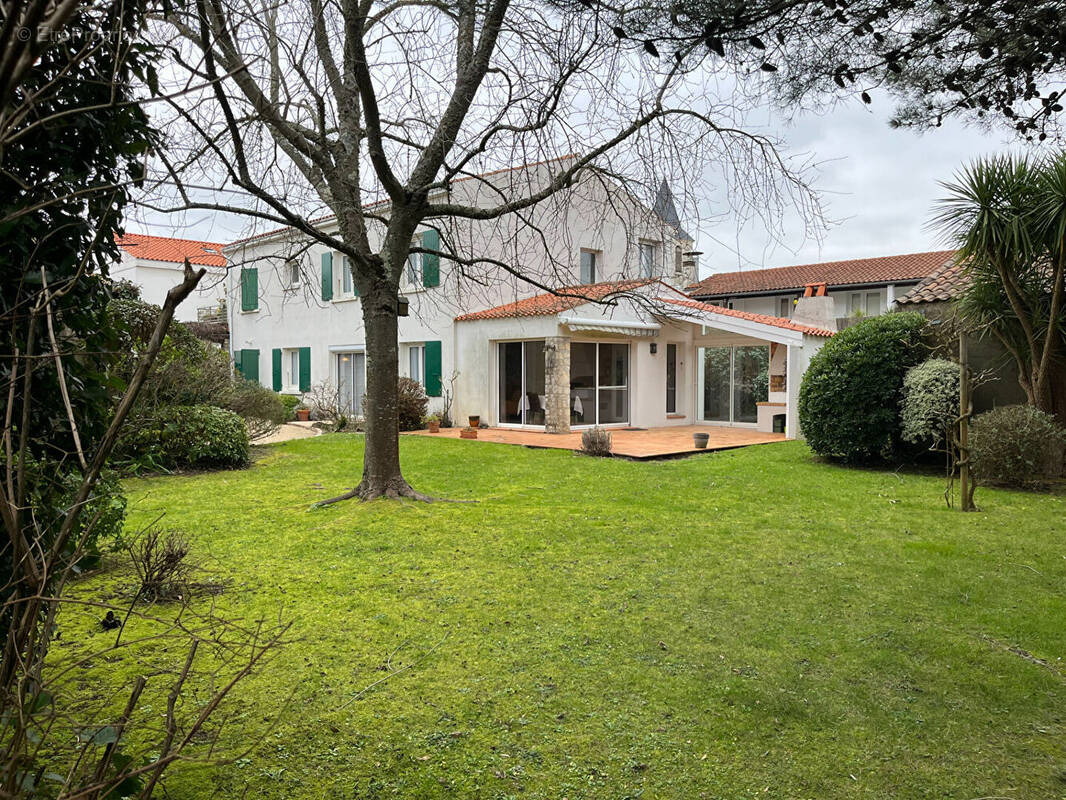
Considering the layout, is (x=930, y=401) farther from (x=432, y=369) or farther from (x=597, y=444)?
(x=432, y=369)

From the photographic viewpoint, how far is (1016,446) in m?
10.3

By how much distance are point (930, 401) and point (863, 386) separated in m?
1.11

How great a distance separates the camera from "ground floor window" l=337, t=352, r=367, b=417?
22.1 metres

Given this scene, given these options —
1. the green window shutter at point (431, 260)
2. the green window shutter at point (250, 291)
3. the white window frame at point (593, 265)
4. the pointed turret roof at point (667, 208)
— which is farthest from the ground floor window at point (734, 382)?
the green window shutter at point (250, 291)

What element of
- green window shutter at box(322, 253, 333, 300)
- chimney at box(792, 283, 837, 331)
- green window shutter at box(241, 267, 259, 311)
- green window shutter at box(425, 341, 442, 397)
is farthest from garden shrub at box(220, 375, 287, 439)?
chimney at box(792, 283, 837, 331)

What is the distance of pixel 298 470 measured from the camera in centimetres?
1216

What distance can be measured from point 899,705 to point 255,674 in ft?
11.6

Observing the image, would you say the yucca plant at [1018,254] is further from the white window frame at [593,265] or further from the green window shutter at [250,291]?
the green window shutter at [250,291]

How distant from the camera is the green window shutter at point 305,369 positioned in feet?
78.2

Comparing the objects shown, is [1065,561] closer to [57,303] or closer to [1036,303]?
[1036,303]

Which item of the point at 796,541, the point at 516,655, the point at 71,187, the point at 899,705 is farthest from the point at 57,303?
the point at 796,541

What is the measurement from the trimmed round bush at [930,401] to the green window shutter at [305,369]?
58.9 feet

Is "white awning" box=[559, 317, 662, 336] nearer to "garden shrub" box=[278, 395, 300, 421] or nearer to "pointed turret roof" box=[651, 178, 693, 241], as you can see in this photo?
"pointed turret roof" box=[651, 178, 693, 241]

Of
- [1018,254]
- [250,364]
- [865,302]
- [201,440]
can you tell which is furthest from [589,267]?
[865,302]
